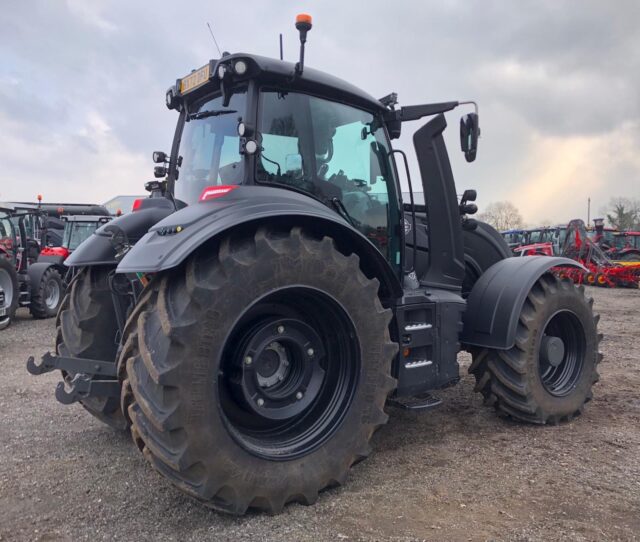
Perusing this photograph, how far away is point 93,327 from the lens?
12.3 ft

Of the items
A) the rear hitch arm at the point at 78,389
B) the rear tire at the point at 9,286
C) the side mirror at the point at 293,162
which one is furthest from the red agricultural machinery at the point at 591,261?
the rear hitch arm at the point at 78,389

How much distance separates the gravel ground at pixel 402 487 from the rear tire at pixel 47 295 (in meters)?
7.38

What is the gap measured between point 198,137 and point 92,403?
1.99 m

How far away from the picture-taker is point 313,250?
118 inches

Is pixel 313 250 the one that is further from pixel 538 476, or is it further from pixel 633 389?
pixel 633 389

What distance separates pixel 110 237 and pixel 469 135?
8.56 ft

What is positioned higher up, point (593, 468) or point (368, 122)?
point (368, 122)

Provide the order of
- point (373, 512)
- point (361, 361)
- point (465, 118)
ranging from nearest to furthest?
1. point (373, 512)
2. point (361, 361)
3. point (465, 118)

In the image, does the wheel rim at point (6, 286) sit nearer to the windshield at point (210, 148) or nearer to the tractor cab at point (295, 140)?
A: the tractor cab at point (295, 140)

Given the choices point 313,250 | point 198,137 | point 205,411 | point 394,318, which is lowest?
point 205,411

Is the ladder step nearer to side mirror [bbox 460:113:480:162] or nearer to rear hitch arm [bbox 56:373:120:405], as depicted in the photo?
side mirror [bbox 460:113:480:162]

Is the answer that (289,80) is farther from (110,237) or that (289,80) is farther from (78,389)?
(78,389)

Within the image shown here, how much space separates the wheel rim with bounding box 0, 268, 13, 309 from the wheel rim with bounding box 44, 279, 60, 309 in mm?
1367

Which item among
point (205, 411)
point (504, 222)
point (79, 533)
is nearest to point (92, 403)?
point (79, 533)
